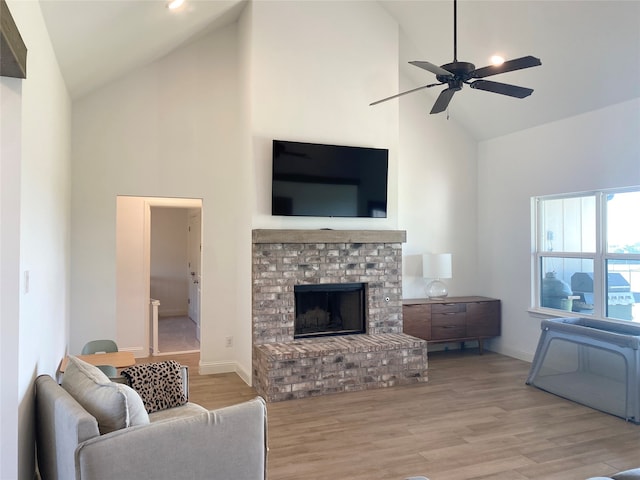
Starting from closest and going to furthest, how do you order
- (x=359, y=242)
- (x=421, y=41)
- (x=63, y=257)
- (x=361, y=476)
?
1. (x=361, y=476)
2. (x=63, y=257)
3. (x=359, y=242)
4. (x=421, y=41)

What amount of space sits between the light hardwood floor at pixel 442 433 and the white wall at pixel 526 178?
1.29m

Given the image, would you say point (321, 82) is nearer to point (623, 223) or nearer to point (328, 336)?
point (328, 336)

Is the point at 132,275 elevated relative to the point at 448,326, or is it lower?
elevated

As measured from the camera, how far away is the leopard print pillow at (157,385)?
304 cm

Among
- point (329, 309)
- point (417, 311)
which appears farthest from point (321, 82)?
point (417, 311)

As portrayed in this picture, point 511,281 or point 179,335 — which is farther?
point 179,335

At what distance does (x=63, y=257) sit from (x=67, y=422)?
2.66 metres

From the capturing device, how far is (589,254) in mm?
5285

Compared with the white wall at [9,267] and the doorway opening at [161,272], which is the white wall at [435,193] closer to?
the doorway opening at [161,272]

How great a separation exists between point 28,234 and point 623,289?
535 centimetres

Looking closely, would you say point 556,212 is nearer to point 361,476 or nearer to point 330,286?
point 330,286

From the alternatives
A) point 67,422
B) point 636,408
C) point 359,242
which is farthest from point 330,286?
point 67,422

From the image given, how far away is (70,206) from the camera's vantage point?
4.97 metres

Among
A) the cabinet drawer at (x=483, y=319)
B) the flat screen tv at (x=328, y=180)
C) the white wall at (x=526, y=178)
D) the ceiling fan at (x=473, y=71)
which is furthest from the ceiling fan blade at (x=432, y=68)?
the cabinet drawer at (x=483, y=319)
